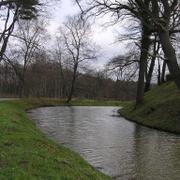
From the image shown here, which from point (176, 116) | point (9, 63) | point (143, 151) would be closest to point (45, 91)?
point (9, 63)

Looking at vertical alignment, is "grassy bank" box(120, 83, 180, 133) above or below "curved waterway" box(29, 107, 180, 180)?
above

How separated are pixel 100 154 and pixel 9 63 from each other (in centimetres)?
1884

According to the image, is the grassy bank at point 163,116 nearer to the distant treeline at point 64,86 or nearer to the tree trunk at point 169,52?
the tree trunk at point 169,52

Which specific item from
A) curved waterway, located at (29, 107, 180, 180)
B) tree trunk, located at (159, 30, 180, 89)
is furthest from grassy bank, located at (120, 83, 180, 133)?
tree trunk, located at (159, 30, 180, 89)

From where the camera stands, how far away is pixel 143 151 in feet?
47.0

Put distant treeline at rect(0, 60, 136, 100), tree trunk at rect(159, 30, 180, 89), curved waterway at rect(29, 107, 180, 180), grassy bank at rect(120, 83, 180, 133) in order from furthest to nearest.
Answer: distant treeline at rect(0, 60, 136, 100) < grassy bank at rect(120, 83, 180, 133) < tree trunk at rect(159, 30, 180, 89) < curved waterway at rect(29, 107, 180, 180)

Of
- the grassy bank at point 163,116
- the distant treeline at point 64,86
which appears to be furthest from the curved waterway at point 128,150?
the distant treeline at point 64,86

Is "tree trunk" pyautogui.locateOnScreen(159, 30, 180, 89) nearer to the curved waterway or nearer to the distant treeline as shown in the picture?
the curved waterway

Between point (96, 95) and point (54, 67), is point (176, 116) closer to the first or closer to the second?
point (54, 67)

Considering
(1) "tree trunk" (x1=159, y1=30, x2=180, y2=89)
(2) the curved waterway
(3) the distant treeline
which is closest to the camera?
(2) the curved waterway

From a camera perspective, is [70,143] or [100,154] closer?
[100,154]

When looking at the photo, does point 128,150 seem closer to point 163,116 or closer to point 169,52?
point 169,52

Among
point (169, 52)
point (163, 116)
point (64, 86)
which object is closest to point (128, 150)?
point (169, 52)

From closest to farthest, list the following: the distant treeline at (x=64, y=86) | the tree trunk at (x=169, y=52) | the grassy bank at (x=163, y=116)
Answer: the tree trunk at (x=169, y=52), the grassy bank at (x=163, y=116), the distant treeline at (x=64, y=86)
